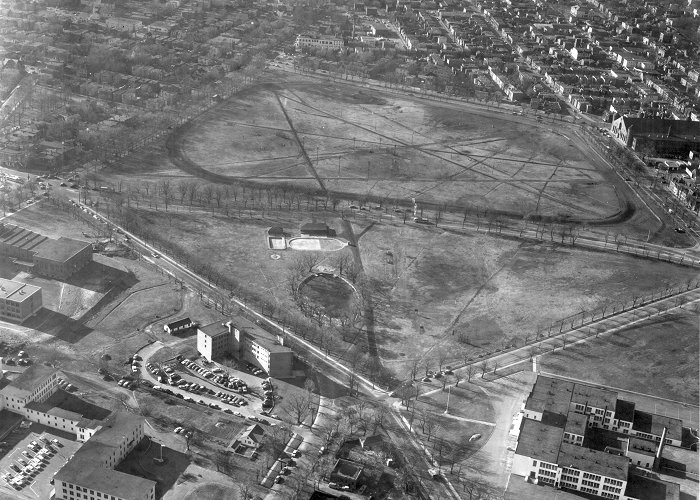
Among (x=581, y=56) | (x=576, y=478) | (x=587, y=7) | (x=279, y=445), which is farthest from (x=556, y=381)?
(x=587, y=7)

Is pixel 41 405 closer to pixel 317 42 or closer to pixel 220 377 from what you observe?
pixel 220 377

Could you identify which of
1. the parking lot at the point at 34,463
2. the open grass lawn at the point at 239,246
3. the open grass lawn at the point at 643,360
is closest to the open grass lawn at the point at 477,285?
the open grass lawn at the point at 643,360

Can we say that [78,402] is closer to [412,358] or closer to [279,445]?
[279,445]

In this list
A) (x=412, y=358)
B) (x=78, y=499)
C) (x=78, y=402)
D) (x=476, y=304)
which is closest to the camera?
(x=78, y=499)

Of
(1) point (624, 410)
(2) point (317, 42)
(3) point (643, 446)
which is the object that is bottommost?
(3) point (643, 446)

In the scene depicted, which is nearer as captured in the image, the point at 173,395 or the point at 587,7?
the point at 173,395

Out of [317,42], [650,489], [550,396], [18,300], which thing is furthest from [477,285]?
[317,42]

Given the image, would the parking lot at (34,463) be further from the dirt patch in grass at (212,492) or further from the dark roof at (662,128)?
the dark roof at (662,128)
